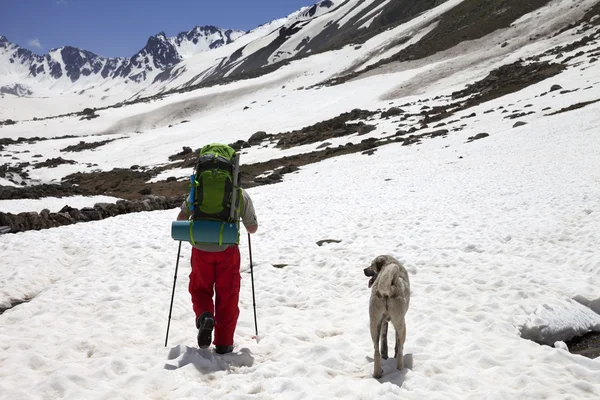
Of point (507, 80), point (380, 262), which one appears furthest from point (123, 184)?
point (507, 80)

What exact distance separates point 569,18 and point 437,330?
7578 cm

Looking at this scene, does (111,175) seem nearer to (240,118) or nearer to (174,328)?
(240,118)

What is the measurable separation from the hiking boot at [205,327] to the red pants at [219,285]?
0.49 ft

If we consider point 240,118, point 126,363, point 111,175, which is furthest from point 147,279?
point 240,118

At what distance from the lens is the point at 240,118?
6456cm

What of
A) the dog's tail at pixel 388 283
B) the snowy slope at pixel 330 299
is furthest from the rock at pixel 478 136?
the dog's tail at pixel 388 283

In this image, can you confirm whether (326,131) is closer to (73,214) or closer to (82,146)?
(73,214)

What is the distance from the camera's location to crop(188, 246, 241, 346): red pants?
5688mm

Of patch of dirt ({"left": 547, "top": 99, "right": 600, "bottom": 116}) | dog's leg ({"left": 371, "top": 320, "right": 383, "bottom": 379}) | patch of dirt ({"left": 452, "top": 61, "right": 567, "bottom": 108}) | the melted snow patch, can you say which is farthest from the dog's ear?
patch of dirt ({"left": 452, "top": 61, "right": 567, "bottom": 108})

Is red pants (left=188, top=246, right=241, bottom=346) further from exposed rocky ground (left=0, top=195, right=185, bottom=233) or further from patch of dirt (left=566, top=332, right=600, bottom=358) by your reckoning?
exposed rocky ground (left=0, top=195, right=185, bottom=233)

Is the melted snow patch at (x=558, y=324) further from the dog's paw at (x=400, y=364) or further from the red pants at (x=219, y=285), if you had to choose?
the red pants at (x=219, y=285)

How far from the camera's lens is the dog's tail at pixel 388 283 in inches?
197

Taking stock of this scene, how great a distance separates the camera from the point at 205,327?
5547 mm

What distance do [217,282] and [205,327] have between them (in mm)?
605
